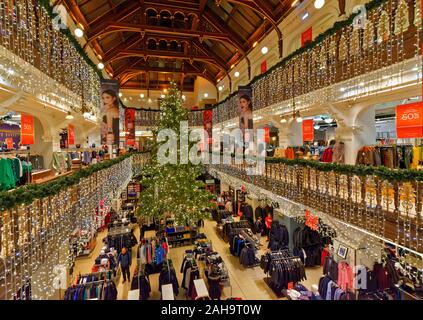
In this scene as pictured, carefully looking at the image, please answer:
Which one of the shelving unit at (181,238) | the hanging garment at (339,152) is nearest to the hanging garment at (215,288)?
the shelving unit at (181,238)

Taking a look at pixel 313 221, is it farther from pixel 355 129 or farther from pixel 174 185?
pixel 174 185

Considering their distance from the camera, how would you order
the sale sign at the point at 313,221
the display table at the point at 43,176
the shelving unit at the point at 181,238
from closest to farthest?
the display table at the point at 43,176
the sale sign at the point at 313,221
the shelving unit at the point at 181,238

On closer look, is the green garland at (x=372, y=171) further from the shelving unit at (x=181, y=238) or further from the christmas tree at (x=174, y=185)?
the shelving unit at (x=181, y=238)

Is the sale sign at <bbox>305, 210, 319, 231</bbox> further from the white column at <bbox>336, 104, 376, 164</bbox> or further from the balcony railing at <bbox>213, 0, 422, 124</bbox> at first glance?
the balcony railing at <bbox>213, 0, 422, 124</bbox>

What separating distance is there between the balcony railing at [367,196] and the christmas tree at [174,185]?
4.24m

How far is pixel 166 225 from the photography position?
11.3 m

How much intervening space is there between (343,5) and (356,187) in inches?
242

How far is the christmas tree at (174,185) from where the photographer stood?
9875 mm

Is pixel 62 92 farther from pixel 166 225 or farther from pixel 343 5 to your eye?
pixel 343 5

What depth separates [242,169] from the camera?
11.6 metres
